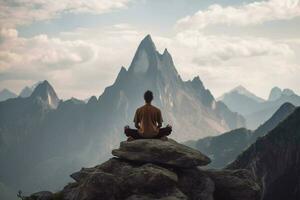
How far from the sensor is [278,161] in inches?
5448

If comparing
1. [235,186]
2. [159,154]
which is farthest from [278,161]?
[159,154]

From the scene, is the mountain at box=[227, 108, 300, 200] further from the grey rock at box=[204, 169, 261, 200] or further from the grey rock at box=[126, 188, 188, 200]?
the grey rock at box=[126, 188, 188, 200]

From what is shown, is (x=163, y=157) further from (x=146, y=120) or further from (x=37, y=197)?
(x=37, y=197)

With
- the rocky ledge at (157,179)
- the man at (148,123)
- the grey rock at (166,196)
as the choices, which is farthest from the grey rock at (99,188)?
the man at (148,123)

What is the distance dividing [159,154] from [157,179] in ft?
7.61

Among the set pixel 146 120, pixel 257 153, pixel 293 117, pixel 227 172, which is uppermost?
pixel 293 117

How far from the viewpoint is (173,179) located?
24203 millimetres

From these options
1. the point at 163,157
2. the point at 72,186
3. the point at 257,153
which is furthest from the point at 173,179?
the point at 257,153

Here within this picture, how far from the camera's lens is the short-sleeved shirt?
27.3 meters

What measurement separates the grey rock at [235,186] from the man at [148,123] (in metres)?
3.81

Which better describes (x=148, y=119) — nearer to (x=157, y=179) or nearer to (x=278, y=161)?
(x=157, y=179)

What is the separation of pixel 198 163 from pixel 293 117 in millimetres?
132740

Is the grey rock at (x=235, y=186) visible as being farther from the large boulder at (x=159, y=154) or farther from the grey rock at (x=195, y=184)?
the large boulder at (x=159, y=154)

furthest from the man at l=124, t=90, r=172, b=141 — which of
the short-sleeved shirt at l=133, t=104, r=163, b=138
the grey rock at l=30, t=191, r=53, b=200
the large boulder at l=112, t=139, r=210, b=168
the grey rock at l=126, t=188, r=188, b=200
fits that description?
the grey rock at l=30, t=191, r=53, b=200
